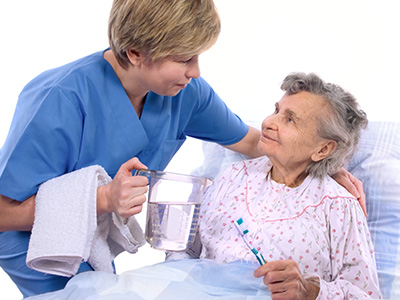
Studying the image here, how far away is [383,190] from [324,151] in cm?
34

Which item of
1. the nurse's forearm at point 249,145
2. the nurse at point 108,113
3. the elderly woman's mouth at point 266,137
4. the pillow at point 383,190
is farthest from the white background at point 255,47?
the nurse at point 108,113

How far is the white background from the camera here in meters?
2.36

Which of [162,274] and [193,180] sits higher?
[193,180]

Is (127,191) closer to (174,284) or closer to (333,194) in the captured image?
(174,284)

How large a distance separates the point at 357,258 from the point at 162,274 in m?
0.58

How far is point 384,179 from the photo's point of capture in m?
1.89

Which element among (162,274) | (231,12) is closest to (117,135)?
(162,274)

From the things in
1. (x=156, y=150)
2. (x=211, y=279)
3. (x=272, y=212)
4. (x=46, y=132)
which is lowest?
(x=211, y=279)

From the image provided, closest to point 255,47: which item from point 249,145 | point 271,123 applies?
point 249,145

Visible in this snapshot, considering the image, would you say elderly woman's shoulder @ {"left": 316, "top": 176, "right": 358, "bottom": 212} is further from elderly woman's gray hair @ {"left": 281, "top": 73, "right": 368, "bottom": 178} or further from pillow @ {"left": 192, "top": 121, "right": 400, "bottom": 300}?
pillow @ {"left": 192, "top": 121, "right": 400, "bottom": 300}

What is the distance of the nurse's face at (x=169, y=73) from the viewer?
1.45m

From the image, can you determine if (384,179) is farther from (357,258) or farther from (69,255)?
(69,255)

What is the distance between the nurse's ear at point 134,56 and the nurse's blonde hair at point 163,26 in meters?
0.02

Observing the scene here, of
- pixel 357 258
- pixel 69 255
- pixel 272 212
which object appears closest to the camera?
pixel 69 255
